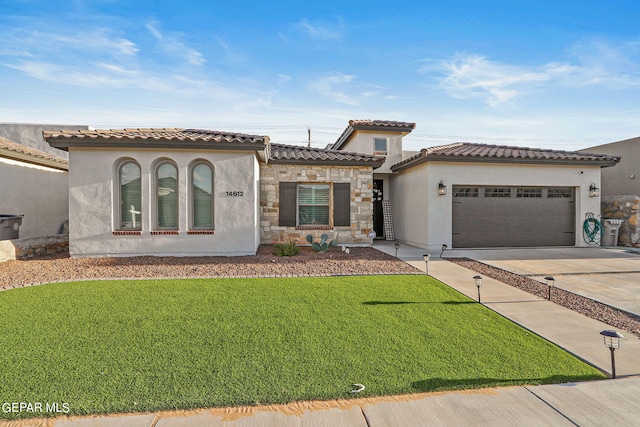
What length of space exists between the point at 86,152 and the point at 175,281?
5721 mm

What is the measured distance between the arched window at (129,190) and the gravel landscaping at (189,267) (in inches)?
59.0

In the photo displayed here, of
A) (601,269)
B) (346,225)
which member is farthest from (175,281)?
(601,269)

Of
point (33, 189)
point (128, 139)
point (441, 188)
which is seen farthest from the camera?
point (33, 189)

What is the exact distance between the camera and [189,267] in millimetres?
8266

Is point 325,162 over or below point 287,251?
over

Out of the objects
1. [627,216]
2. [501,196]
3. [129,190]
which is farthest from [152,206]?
[627,216]

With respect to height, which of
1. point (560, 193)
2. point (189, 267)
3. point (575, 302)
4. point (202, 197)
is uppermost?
point (560, 193)

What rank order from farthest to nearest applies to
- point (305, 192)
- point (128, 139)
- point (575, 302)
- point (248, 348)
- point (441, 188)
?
point (305, 192) < point (441, 188) < point (128, 139) < point (575, 302) < point (248, 348)

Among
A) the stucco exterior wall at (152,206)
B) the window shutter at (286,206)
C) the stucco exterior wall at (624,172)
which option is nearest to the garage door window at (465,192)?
the window shutter at (286,206)

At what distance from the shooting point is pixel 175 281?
6961 mm

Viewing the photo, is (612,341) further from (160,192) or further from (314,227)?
(160,192)

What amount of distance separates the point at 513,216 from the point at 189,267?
12468 millimetres

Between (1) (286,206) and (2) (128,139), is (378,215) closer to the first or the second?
(1) (286,206)

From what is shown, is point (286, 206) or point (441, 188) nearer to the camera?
point (441, 188)
